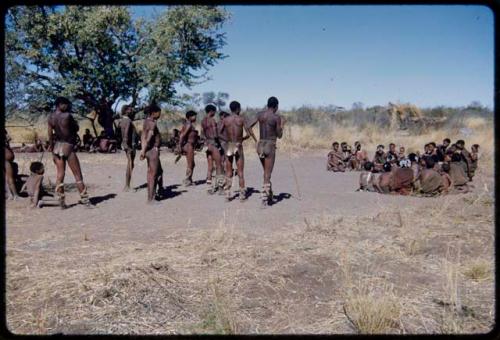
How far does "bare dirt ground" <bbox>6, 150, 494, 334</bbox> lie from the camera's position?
→ 14.2 ft

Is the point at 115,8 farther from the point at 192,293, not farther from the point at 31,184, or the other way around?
the point at 192,293

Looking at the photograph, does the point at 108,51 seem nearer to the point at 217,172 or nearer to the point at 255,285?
the point at 217,172

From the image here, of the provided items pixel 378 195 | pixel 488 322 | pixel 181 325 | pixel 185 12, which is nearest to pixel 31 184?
pixel 181 325

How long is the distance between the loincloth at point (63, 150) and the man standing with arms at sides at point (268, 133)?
3606 mm

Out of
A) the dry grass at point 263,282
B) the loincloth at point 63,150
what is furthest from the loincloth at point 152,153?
the dry grass at point 263,282

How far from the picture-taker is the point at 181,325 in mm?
4305

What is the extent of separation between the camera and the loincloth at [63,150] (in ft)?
29.4

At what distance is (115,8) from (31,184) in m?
12.6

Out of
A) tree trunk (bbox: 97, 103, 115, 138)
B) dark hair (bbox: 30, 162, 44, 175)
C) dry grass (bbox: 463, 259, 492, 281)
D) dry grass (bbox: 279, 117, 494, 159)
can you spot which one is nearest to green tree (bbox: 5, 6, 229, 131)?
tree trunk (bbox: 97, 103, 115, 138)

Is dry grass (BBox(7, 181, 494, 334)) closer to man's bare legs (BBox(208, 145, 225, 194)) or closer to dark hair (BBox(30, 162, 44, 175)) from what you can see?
dark hair (BBox(30, 162, 44, 175))

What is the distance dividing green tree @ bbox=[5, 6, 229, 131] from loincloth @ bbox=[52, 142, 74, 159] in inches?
440

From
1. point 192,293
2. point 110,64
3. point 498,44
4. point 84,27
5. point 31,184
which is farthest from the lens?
point 110,64

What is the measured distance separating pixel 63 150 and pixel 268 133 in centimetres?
388

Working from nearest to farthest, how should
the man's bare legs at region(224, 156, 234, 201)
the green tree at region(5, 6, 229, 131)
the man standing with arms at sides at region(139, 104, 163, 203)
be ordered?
the man standing with arms at sides at region(139, 104, 163, 203) → the man's bare legs at region(224, 156, 234, 201) → the green tree at region(5, 6, 229, 131)
